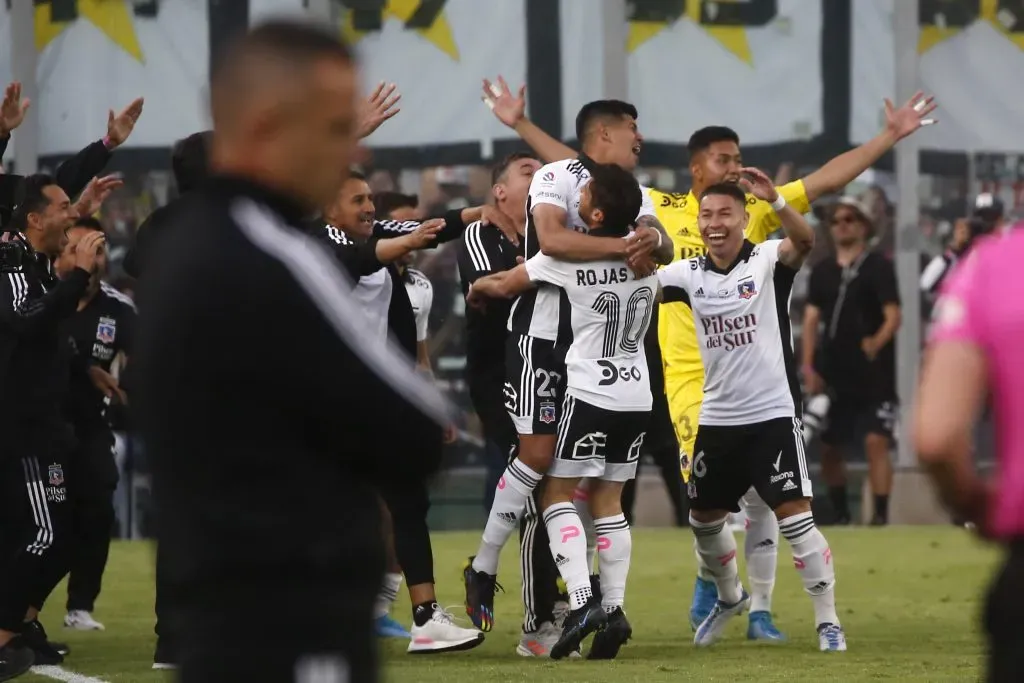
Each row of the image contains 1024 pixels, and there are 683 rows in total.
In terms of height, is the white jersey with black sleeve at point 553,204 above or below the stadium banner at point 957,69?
below

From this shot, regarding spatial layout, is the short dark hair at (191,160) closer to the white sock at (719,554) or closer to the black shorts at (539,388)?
the black shorts at (539,388)

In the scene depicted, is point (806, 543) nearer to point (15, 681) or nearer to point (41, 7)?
point (15, 681)

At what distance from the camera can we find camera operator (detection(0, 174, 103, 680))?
24.3ft

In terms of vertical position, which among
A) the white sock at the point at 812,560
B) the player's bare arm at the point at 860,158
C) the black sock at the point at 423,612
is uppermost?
the player's bare arm at the point at 860,158

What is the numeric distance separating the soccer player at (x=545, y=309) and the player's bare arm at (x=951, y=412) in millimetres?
4584

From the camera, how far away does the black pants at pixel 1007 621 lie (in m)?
2.68

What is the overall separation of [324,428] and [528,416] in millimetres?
5068

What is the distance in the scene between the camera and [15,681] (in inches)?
291

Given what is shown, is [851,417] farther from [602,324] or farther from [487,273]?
[602,324]

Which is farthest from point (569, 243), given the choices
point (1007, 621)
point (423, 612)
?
point (1007, 621)

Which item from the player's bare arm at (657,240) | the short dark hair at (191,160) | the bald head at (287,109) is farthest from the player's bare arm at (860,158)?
the bald head at (287,109)

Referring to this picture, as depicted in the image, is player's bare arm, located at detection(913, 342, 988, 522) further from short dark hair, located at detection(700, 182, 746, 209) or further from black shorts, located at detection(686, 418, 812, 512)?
short dark hair, located at detection(700, 182, 746, 209)

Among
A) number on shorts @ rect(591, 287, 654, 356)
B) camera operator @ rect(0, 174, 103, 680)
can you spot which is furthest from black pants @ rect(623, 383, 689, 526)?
camera operator @ rect(0, 174, 103, 680)

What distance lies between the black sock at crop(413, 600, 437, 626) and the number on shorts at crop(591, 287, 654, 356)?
131cm
